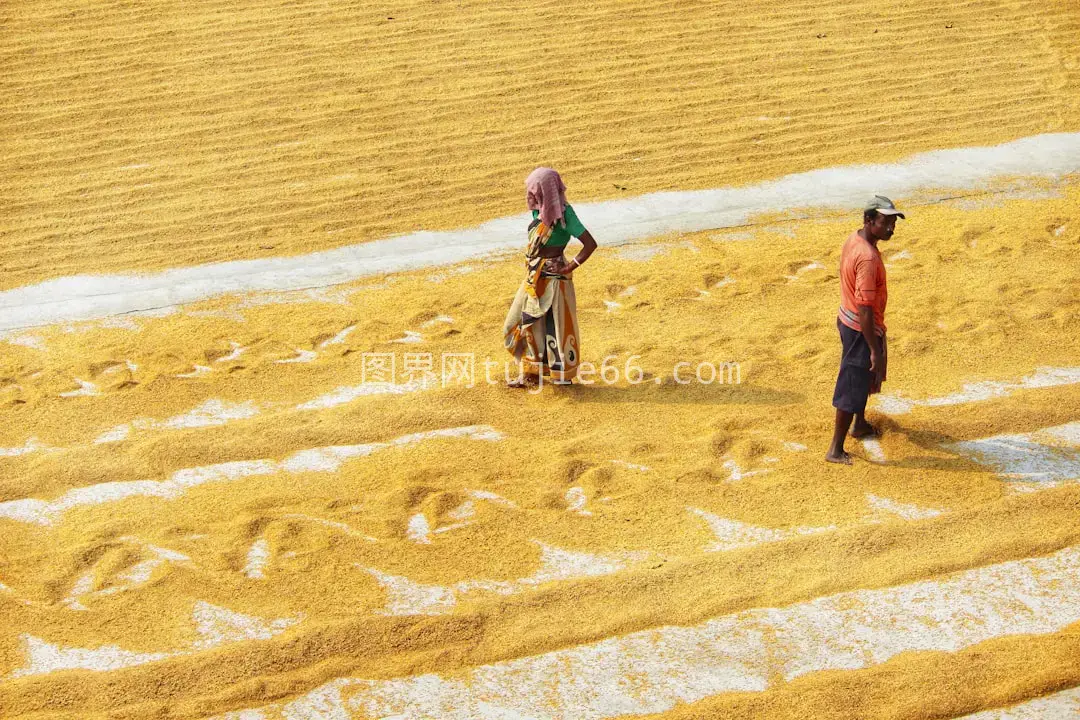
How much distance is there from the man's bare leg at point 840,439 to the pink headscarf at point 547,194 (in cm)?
195

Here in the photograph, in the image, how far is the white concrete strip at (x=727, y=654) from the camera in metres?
4.71

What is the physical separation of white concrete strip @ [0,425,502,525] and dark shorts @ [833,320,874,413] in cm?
196

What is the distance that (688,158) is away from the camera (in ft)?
34.1

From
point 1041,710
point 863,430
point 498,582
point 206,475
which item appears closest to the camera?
point 1041,710

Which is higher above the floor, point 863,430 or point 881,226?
point 881,226

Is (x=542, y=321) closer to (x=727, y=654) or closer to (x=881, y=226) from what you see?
(x=881, y=226)

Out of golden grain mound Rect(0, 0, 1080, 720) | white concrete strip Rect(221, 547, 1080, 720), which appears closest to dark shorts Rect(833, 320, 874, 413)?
golden grain mound Rect(0, 0, 1080, 720)

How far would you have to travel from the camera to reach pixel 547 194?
661 cm

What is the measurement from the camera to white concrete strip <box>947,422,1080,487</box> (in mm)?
6164

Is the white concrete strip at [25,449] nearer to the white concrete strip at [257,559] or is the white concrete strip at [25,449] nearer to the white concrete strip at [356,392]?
the white concrete strip at [356,392]

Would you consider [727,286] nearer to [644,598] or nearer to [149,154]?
[644,598]

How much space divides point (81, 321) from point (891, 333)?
561cm

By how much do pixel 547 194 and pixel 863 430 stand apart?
7.36 ft

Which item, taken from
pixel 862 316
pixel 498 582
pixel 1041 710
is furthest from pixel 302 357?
pixel 1041 710
